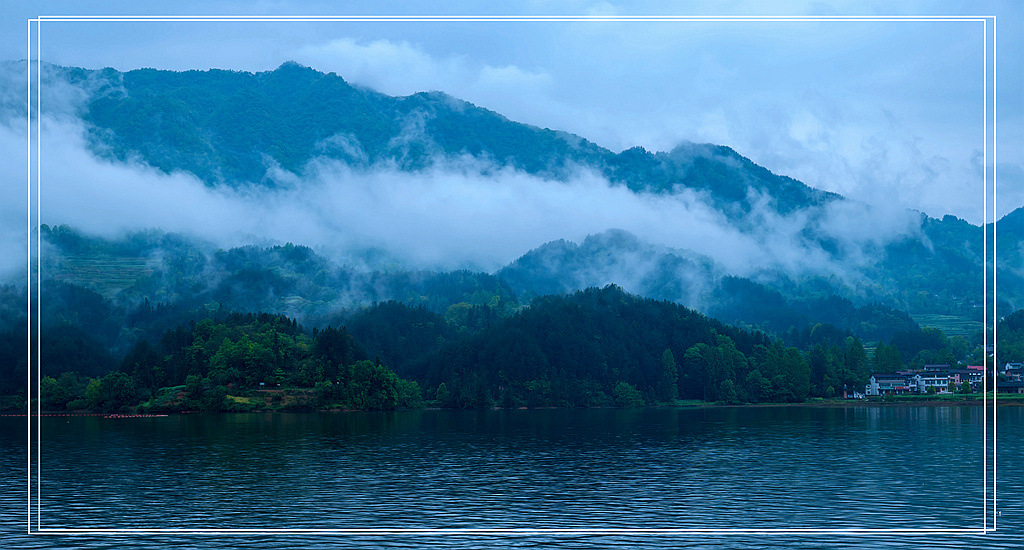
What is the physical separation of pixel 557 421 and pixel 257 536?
126 metres

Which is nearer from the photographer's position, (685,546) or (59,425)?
(685,546)

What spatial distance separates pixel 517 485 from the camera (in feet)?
234

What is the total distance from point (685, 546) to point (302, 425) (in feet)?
377

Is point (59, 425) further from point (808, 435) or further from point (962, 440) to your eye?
point (962, 440)

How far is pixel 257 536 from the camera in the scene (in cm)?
5091

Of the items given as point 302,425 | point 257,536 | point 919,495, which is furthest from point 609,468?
point 302,425

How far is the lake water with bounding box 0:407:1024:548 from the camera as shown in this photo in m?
50.7

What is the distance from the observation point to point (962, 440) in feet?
369

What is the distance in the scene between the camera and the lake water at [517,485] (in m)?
50.7

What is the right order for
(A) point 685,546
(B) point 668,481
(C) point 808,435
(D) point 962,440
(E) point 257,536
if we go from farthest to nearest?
(C) point 808,435 → (D) point 962,440 → (B) point 668,481 → (E) point 257,536 → (A) point 685,546

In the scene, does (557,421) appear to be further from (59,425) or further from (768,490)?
(768,490)

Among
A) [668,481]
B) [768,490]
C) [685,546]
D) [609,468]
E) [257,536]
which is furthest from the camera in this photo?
[609,468]

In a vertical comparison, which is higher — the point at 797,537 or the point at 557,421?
the point at 797,537

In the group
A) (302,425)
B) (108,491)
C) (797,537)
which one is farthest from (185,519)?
(302,425)
